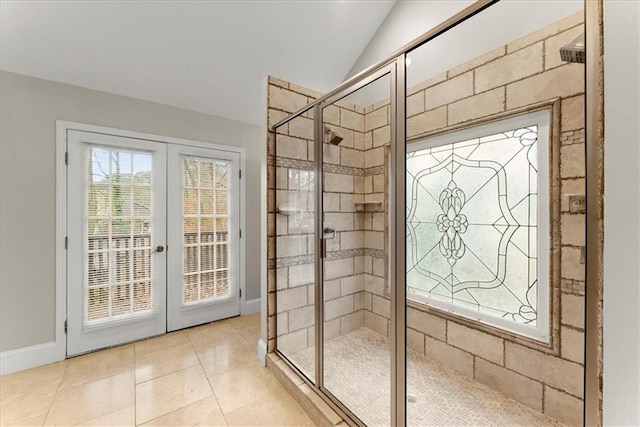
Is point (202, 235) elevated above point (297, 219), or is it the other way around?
point (297, 219)

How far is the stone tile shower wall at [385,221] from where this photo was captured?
1.49m

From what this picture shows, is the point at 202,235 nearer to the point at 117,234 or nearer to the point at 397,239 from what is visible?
the point at 117,234

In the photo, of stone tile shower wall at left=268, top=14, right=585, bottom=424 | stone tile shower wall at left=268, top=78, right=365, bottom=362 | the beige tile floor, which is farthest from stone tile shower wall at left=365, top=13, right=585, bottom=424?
the beige tile floor

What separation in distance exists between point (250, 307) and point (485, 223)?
2.70 m

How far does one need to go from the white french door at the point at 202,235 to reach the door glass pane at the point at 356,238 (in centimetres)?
139

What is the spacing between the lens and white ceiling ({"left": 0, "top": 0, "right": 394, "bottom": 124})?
1990mm

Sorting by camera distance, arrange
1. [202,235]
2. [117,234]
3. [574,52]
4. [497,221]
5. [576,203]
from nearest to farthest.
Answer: [574,52], [576,203], [497,221], [117,234], [202,235]

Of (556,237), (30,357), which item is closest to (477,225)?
(556,237)

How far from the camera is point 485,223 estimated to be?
1896 millimetres

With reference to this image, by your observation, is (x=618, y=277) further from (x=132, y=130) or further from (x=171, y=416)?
(x=132, y=130)

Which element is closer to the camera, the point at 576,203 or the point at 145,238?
the point at 576,203

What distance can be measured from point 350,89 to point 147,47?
1.85 metres

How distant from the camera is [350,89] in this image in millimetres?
1722

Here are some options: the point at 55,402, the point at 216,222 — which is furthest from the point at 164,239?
the point at 55,402
